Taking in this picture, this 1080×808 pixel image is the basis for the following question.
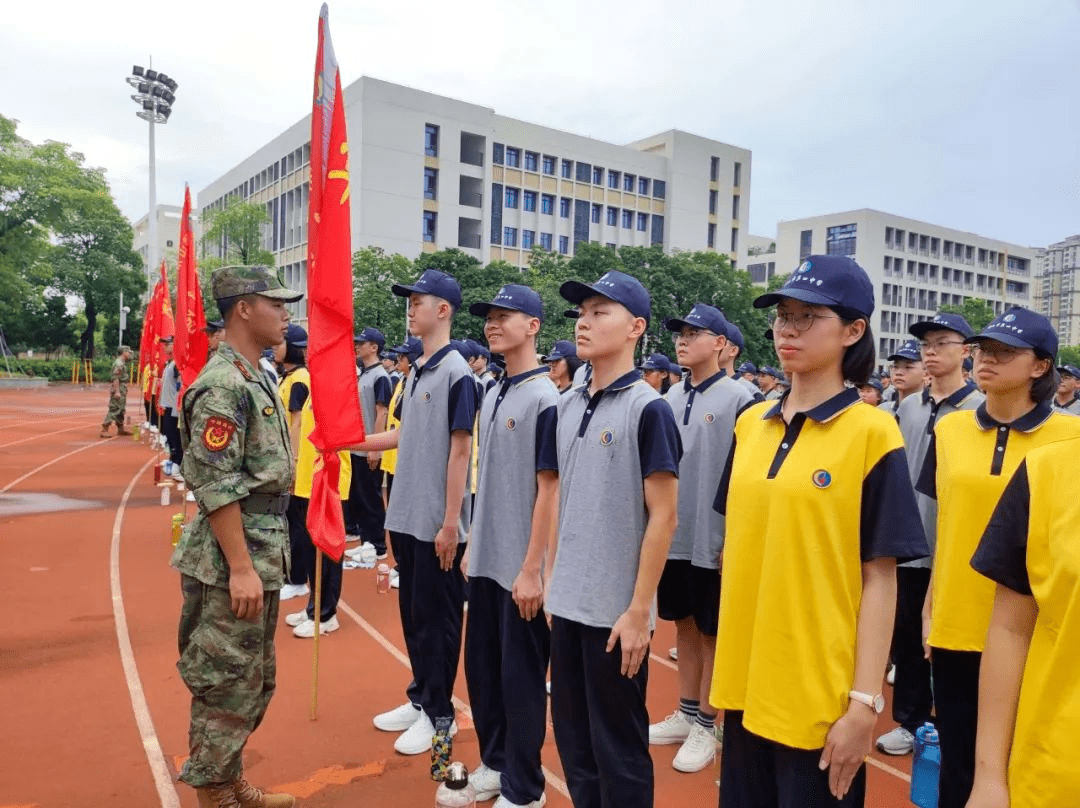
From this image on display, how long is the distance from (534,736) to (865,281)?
2.44 m

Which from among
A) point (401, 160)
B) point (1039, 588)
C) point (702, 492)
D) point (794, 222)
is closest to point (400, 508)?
point (702, 492)

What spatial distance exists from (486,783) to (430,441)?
1.74 metres

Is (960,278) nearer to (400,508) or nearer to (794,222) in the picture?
(794,222)

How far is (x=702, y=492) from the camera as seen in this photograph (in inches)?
176

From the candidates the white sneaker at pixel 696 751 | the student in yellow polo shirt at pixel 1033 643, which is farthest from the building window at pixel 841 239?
the student in yellow polo shirt at pixel 1033 643

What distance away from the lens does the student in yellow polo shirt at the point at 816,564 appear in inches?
82.0

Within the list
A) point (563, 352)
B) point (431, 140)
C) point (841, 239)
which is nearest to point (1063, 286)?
point (841, 239)

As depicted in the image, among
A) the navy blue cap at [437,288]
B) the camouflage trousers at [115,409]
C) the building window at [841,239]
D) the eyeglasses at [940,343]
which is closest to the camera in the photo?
the navy blue cap at [437,288]

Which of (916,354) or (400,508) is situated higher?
(916,354)

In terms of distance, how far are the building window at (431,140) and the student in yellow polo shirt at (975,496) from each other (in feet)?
155

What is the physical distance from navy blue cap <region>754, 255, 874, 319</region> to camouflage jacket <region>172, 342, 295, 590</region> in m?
2.22

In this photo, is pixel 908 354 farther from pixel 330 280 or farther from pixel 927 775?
pixel 330 280

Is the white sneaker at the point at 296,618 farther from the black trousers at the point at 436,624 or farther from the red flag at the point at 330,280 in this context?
the black trousers at the point at 436,624

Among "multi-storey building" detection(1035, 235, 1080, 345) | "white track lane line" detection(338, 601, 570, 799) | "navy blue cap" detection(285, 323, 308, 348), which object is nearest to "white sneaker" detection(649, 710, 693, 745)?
"white track lane line" detection(338, 601, 570, 799)
